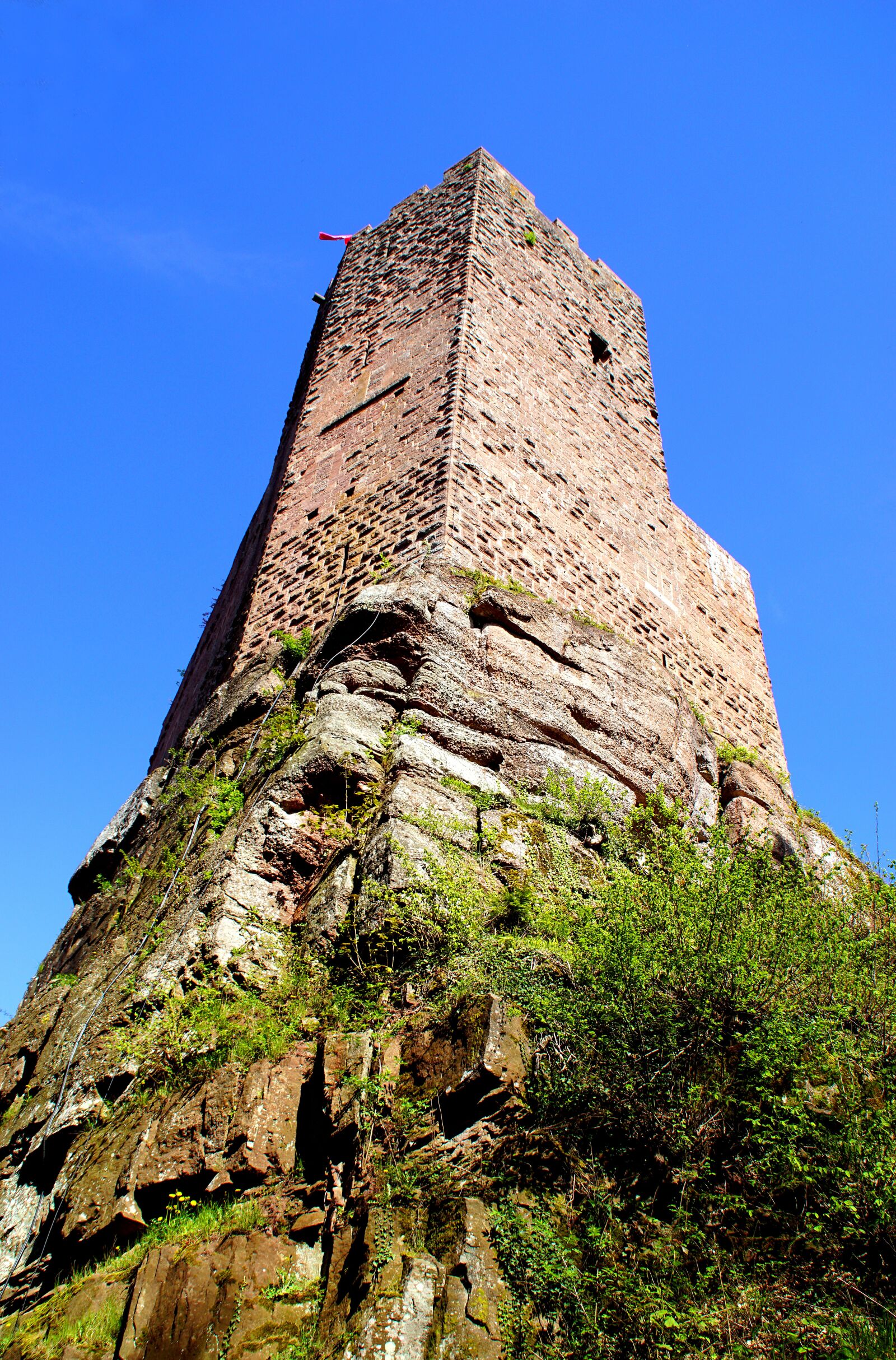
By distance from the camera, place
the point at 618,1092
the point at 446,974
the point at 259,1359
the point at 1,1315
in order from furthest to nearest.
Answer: the point at 446,974, the point at 1,1315, the point at 618,1092, the point at 259,1359

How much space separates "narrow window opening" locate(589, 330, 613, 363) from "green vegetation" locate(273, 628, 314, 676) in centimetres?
531

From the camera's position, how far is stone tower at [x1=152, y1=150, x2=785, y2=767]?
8.08 meters

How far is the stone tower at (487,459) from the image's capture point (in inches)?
318

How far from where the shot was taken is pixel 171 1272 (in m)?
3.06

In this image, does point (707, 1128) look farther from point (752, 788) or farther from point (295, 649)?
point (752, 788)

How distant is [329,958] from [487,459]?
4876mm

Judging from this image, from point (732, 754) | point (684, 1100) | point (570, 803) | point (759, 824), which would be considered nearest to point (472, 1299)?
point (684, 1100)

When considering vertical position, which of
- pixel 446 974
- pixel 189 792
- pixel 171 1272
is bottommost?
pixel 171 1272

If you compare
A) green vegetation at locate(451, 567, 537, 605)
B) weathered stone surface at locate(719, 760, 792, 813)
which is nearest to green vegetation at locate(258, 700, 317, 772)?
green vegetation at locate(451, 567, 537, 605)

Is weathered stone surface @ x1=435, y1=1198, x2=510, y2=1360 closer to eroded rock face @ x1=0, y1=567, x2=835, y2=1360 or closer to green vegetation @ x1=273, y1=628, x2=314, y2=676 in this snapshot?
eroded rock face @ x1=0, y1=567, x2=835, y2=1360

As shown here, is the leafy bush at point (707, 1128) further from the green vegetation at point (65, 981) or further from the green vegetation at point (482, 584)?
the green vegetation at point (482, 584)

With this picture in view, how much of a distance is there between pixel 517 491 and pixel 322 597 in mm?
1800

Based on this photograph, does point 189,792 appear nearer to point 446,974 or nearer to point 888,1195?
point 446,974

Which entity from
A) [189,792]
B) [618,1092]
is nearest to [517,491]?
[189,792]
